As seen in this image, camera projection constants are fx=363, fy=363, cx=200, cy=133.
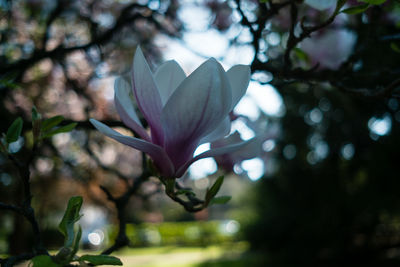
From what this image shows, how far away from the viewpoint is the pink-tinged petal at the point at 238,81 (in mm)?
516

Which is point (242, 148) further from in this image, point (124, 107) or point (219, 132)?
point (124, 107)

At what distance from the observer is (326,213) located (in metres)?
6.64

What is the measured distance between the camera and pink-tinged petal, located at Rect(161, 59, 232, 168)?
454 mm

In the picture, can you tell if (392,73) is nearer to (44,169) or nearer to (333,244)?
(44,169)

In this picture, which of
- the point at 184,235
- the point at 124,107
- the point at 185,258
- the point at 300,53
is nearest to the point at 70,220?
the point at 124,107

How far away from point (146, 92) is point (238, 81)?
13 centimetres

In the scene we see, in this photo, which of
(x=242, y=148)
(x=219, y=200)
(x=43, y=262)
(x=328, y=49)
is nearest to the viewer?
(x=43, y=262)

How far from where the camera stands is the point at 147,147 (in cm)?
49

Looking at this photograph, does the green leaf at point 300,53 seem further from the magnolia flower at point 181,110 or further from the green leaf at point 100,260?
the green leaf at point 100,260

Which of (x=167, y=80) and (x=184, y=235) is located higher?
(x=184, y=235)

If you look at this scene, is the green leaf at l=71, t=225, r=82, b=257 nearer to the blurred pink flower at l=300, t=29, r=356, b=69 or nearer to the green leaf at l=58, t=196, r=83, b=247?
the green leaf at l=58, t=196, r=83, b=247

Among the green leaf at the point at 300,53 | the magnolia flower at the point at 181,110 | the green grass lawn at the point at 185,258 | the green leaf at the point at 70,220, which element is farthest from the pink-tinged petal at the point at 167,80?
the green grass lawn at the point at 185,258

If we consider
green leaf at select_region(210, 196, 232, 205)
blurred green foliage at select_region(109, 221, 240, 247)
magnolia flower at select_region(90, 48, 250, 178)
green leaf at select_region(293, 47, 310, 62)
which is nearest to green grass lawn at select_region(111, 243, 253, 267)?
blurred green foliage at select_region(109, 221, 240, 247)

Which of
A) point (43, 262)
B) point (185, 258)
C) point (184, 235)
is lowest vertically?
point (43, 262)
